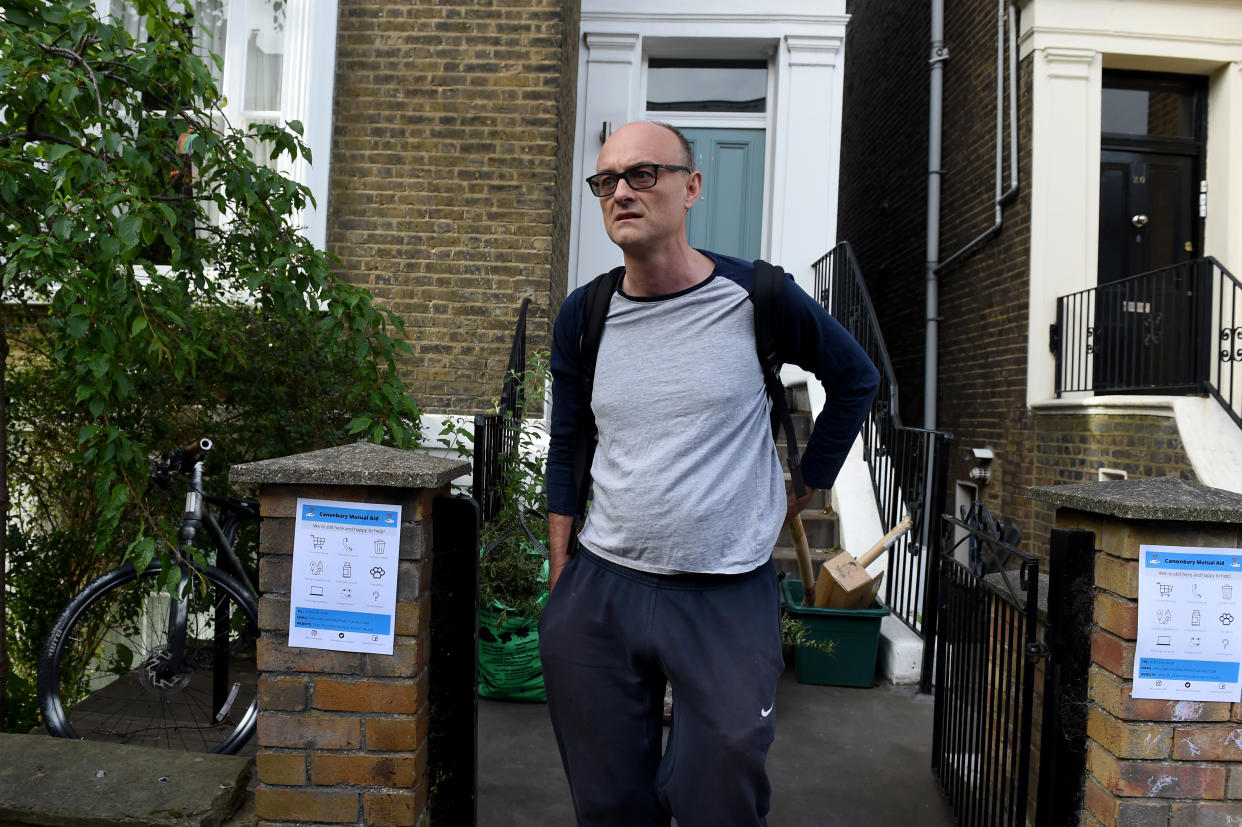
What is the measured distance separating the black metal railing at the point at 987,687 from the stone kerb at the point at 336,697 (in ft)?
5.12

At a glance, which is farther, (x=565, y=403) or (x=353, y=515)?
(x=353, y=515)

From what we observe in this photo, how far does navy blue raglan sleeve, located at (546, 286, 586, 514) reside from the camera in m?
2.02

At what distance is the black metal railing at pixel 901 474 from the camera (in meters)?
4.13

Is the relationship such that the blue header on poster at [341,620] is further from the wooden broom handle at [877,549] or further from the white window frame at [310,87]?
the white window frame at [310,87]

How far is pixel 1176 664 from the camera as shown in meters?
2.06

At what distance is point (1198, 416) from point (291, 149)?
574cm

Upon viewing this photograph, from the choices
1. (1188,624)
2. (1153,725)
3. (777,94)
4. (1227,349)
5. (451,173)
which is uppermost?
(777,94)

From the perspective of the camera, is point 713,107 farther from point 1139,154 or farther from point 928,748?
point 928,748

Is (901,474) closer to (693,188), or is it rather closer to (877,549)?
(877,549)

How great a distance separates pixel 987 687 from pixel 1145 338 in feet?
16.3

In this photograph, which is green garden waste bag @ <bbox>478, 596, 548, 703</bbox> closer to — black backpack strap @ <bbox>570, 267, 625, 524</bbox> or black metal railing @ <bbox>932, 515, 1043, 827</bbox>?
black metal railing @ <bbox>932, 515, 1043, 827</bbox>

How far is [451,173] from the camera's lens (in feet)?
20.1

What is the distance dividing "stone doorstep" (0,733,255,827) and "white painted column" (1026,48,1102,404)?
691 centimetres

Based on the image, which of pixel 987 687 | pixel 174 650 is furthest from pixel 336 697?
pixel 987 687
